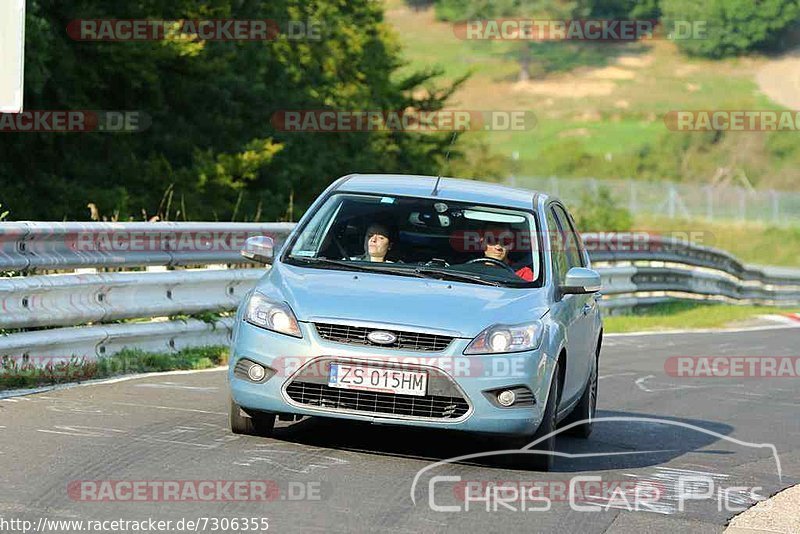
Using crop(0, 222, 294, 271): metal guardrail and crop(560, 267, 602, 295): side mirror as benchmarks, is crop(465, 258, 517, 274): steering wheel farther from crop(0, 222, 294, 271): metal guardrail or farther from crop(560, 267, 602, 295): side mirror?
crop(0, 222, 294, 271): metal guardrail

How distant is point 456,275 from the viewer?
922cm

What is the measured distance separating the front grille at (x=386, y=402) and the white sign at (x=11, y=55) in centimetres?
281

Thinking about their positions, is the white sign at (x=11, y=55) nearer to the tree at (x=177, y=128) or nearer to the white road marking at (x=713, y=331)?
the white road marking at (x=713, y=331)

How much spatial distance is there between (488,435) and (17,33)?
3.92 m

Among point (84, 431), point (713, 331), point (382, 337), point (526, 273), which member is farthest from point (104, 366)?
point (713, 331)

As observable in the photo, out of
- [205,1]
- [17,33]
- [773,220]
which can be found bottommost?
[773,220]

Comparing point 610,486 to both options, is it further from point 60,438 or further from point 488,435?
point 60,438

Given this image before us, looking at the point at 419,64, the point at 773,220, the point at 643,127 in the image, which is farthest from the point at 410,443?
the point at 419,64

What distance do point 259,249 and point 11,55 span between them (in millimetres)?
2003

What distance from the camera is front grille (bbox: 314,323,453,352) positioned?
8.34 m

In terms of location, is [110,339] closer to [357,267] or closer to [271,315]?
[357,267]

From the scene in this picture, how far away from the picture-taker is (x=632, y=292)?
83.1ft

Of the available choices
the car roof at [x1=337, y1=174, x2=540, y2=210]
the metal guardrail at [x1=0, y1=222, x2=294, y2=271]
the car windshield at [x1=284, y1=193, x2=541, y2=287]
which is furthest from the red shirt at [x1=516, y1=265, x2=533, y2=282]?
the metal guardrail at [x1=0, y1=222, x2=294, y2=271]

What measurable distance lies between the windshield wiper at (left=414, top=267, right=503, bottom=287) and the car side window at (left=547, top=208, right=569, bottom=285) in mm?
544
